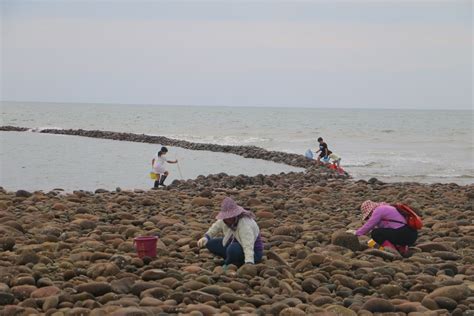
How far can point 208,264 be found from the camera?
7020mm

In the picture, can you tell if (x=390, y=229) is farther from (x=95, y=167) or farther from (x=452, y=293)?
(x=95, y=167)

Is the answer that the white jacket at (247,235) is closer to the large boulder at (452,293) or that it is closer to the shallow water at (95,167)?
the large boulder at (452,293)

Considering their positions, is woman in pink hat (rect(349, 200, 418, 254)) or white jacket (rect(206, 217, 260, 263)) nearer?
white jacket (rect(206, 217, 260, 263))

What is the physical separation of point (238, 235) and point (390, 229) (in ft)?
7.06

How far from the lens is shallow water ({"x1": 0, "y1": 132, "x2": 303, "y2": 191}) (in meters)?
17.5

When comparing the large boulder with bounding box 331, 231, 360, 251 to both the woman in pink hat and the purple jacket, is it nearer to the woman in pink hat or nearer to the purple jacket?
the woman in pink hat

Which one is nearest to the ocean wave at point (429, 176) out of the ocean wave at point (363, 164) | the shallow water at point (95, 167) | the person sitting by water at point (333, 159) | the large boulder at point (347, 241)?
the person sitting by water at point (333, 159)

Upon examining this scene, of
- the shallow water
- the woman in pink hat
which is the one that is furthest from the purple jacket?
the shallow water

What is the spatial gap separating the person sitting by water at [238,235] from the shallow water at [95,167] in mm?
10109

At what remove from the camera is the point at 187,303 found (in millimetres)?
5418

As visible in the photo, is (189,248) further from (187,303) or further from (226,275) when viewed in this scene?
(187,303)

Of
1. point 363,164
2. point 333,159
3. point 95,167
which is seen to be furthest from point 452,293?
point 363,164

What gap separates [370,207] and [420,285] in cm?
207

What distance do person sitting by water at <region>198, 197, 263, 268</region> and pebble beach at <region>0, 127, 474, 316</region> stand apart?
0.17m
